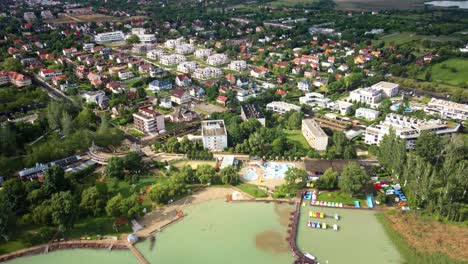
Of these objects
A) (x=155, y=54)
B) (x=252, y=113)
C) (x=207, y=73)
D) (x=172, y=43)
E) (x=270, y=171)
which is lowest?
(x=270, y=171)

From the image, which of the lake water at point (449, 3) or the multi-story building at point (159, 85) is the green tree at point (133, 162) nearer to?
the multi-story building at point (159, 85)

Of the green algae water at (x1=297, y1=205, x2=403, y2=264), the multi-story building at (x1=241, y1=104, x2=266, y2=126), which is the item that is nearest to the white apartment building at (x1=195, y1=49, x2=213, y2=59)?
the multi-story building at (x1=241, y1=104, x2=266, y2=126)

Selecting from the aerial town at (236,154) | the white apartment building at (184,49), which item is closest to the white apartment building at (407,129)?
the aerial town at (236,154)

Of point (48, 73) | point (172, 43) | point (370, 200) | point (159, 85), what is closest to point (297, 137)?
point (370, 200)

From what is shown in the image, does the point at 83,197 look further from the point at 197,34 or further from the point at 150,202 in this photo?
the point at 197,34

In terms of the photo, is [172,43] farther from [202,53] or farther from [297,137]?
[297,137]

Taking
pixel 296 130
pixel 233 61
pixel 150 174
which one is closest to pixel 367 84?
pixel 296 130

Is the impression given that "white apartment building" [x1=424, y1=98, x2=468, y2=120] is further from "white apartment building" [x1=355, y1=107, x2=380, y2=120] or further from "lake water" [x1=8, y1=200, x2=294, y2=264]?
"lake water" [x1=8, y1=200, x2=294, y2=264]
